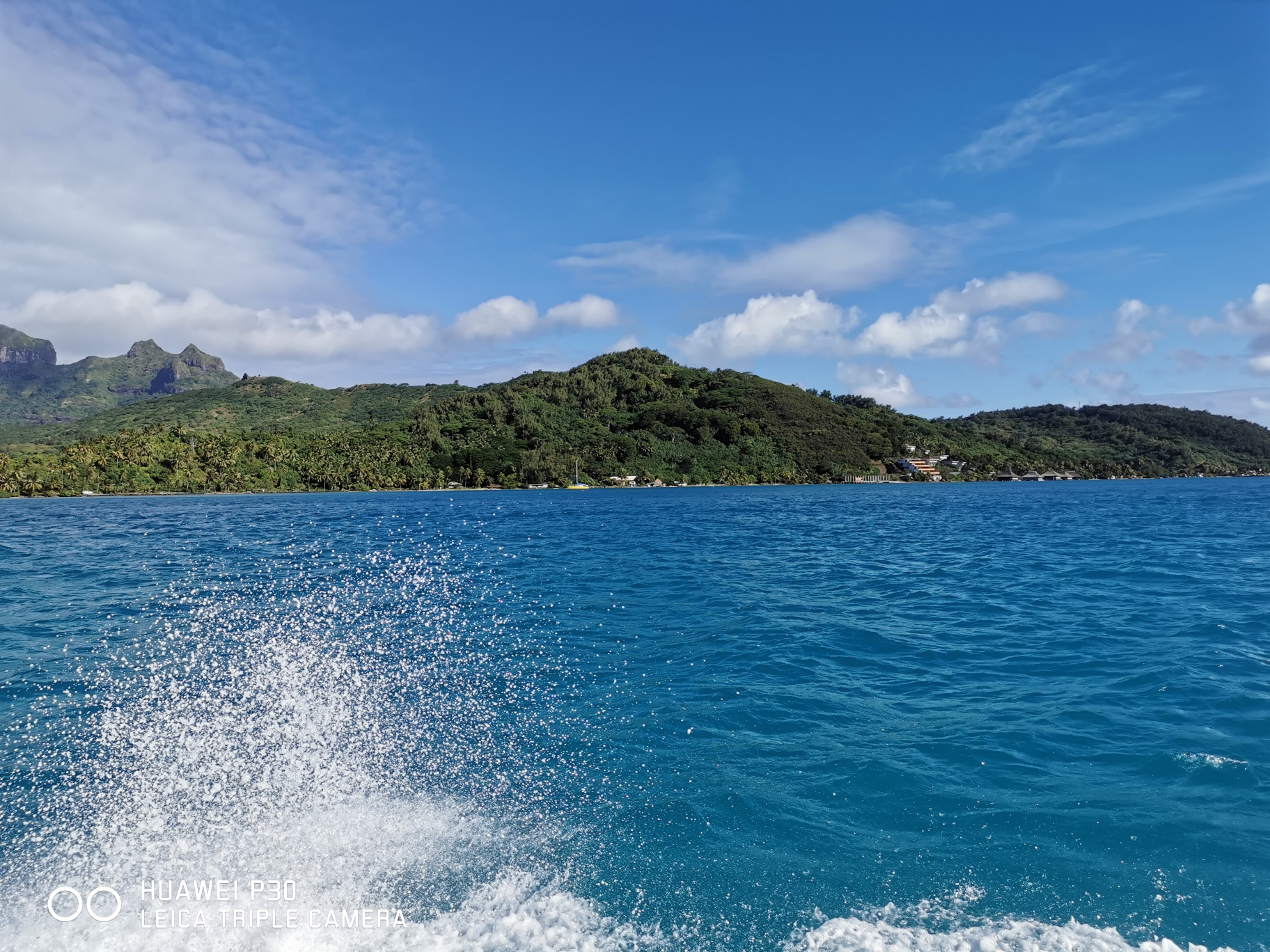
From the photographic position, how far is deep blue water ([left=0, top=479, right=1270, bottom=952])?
6.93 m

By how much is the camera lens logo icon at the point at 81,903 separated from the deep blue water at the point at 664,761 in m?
0.10

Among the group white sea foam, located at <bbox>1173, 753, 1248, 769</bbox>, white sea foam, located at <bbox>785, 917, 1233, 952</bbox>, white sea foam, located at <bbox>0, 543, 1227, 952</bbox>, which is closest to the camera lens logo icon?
white sea foam, located at <bbox>0, 543, 1227, 952</bbox>

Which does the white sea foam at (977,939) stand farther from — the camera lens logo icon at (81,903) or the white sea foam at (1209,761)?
the camera lens logo icon at (81,903)

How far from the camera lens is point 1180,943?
6332 millimetres

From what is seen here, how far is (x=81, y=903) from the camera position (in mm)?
6969

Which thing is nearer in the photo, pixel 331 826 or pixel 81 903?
pixel 81 903

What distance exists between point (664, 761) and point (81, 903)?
7.26 m

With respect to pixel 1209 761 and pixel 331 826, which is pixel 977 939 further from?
pixel 331 826

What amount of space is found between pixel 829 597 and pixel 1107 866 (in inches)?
634

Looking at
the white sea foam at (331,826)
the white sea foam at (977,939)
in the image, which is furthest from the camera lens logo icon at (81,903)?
the white sea foam at (977,939)

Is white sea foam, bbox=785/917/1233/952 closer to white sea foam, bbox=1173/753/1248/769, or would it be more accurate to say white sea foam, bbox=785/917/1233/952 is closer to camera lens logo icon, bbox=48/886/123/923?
white sea foam, bbox=1173/753/1248/769

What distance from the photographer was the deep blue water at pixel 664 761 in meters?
6.93

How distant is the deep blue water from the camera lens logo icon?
0.34 feet

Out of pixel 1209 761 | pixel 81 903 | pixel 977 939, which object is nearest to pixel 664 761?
pixel 977 939
